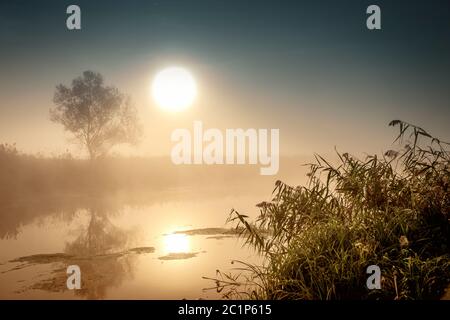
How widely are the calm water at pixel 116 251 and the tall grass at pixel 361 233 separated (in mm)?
2030

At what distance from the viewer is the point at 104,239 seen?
40.4 ft

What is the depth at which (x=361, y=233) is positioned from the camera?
531cm

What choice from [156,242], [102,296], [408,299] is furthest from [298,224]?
[156,242]

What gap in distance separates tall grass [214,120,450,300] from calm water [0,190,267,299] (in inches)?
79.9

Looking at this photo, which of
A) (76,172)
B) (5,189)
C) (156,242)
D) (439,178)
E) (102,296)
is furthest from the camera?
(76,172)

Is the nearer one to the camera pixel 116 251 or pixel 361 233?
pixel 361 233

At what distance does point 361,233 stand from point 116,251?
7296mm

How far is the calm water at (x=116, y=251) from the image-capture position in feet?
25.6

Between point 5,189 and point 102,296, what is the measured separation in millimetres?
15925

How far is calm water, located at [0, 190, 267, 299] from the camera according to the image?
781 centimetres

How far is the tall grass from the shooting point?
4699mm

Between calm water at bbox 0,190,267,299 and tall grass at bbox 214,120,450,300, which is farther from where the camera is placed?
calm water at bbox 0,190,267,299

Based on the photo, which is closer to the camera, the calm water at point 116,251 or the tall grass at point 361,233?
the tall grass at point 361,233

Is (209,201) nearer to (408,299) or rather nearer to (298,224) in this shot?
(298,224)
